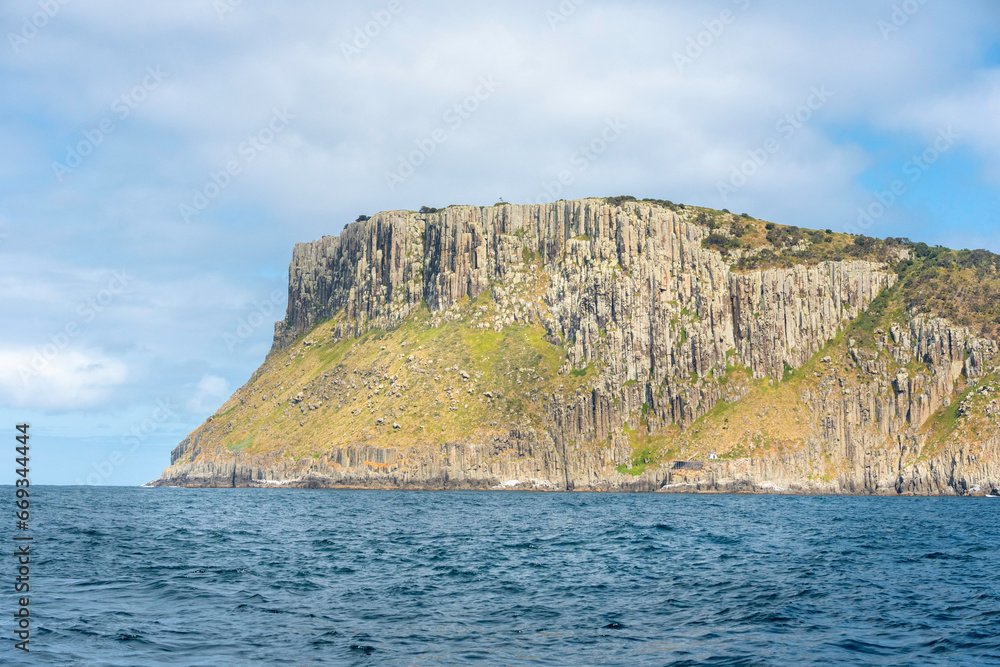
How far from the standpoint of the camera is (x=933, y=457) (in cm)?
18600

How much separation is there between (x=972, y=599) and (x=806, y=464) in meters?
173

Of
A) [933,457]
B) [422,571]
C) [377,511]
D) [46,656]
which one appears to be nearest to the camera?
[46,656]

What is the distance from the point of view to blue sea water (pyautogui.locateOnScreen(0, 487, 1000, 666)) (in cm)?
2612

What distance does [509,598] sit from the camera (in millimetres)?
35938

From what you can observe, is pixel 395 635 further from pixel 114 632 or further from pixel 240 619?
pixel 114 632

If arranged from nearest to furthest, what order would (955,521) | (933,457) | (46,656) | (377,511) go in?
(46,656), (955,521), (377,511), (933,457)

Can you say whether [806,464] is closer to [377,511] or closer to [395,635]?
[377,511]

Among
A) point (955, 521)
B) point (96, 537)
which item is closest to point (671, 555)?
point (96, 537)

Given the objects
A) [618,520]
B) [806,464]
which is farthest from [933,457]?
[618,520]

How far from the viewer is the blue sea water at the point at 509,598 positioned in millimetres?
26125

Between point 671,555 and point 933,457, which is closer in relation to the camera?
point 671,555

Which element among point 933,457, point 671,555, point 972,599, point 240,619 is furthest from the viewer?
point 933,457

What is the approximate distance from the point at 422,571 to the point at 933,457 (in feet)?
578

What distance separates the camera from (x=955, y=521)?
279ft
